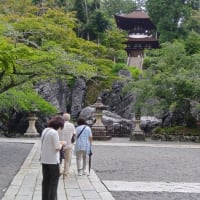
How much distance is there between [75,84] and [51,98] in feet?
12.4

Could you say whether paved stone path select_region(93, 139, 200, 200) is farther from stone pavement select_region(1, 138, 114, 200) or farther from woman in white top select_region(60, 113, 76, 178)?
woman in white top select_region(60, 113, 76, 178)

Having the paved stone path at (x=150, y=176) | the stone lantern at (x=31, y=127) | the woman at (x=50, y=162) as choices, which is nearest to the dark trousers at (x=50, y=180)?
the woman at (x=50, y=162)

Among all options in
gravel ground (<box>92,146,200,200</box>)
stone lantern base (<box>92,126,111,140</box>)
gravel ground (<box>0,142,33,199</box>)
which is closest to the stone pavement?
gravel ground (<box>0,142,33,199</box>)

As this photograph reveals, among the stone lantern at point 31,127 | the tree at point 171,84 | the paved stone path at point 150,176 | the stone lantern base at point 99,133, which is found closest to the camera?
the paved stone path at point 150,176

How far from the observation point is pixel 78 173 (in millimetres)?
9852

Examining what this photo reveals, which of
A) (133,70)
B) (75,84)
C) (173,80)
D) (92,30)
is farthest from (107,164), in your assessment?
(92,30)

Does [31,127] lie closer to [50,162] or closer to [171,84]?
[171,84]

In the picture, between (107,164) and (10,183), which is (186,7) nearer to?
(107,164)

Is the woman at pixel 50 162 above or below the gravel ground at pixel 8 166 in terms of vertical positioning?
above

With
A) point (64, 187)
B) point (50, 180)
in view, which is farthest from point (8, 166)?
point (50, 180)

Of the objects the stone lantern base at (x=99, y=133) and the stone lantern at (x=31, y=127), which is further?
the stone lantern at (x=31, y=127)

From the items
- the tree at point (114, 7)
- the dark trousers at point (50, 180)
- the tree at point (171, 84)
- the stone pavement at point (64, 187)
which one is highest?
the tree at point (114, 7)

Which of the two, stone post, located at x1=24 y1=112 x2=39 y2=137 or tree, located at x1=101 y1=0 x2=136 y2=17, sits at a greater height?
tree, located at x1=101 y1=0 x2=136 y2=17

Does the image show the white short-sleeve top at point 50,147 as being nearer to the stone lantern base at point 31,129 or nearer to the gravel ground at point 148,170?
the gravel ground at point 148,170
